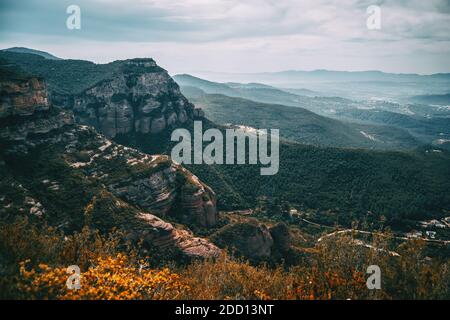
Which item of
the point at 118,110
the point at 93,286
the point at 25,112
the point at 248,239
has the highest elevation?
the point at 118,110

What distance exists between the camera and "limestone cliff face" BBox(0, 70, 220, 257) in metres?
78.2

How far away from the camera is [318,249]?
1284 inches

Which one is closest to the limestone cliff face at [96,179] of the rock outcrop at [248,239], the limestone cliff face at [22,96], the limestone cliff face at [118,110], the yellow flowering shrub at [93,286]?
the limestone cliff face at [22,96]

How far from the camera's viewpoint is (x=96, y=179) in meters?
90.8

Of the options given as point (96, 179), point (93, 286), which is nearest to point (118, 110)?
point (96, 179)

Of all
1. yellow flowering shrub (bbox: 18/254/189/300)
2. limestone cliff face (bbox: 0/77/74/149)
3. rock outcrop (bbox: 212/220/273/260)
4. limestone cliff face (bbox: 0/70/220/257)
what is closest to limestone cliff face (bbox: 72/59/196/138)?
limestone cliff face (bbox: 0/70/220/257)

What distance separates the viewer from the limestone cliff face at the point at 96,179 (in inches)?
3078

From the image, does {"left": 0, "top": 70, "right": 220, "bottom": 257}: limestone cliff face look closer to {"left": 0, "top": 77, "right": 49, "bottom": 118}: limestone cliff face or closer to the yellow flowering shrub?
{"left": 0, "top": 77, "right": 49, "bottom": 118}: limestone cliff face

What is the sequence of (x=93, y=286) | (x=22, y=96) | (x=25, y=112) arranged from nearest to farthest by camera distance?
(x=93, y=286) → (x=22, y=96) → (x=25, y=112)

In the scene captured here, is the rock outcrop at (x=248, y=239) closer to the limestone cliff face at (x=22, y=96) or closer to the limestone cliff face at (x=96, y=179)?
the limestone cliff face at (x=96, y=179)

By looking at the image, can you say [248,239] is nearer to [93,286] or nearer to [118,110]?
[93,286]

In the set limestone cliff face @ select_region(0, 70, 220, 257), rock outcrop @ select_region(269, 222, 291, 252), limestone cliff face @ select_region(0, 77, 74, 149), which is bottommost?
rock outcrop @ select_region(269, 222, 291, 252)
